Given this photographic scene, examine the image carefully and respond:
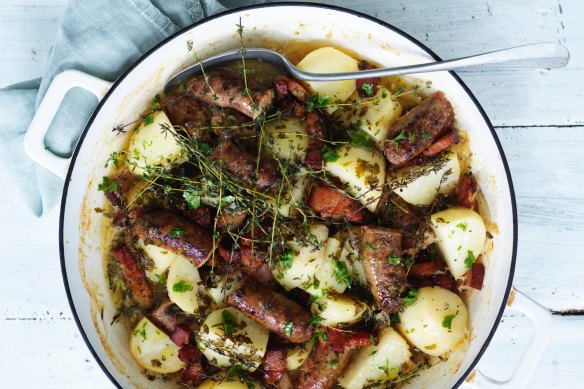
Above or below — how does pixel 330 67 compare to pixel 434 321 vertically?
above

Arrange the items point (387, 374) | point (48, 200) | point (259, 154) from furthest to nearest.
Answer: point (48, 200)
point (387, 374)
point (259, 154)

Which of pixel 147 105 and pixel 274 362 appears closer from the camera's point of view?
Answer: pixel 274 362

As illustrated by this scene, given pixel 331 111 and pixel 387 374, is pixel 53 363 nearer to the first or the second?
pixel 387 374

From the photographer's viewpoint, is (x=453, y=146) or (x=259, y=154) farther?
(x=453, y=146)

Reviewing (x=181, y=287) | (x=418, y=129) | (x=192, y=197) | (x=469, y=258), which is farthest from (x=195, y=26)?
(x=469, y=258)

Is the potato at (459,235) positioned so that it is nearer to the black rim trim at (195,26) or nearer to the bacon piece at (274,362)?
the black rim trim at (195,26)

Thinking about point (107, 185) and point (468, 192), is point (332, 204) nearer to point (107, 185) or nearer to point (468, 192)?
point (468, 192)

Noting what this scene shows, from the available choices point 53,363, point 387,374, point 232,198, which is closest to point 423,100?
point 232,198
